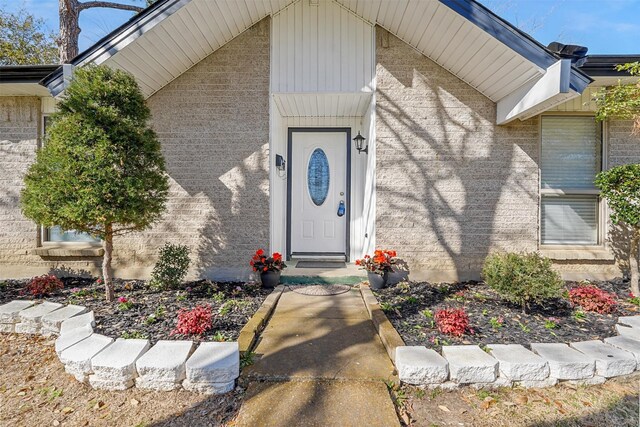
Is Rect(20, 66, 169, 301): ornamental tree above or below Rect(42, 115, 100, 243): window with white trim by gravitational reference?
above

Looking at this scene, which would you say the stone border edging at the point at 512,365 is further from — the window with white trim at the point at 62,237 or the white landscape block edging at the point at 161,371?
the window with white trim at the point at 62,237

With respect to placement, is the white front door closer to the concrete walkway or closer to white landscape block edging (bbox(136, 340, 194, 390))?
the concrete walkway

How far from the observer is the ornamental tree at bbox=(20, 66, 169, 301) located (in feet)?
9.81

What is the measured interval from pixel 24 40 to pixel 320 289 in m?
12.1

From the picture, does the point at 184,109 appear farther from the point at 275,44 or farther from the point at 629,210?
the point at 629,210

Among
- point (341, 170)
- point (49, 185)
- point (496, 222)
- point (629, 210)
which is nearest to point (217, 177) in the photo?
point (49, 185)

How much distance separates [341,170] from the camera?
18.1ft

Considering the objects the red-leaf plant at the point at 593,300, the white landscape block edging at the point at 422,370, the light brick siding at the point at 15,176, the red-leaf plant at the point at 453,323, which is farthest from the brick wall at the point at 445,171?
the light brick siding at the point at 15,176

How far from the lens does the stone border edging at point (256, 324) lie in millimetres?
2482

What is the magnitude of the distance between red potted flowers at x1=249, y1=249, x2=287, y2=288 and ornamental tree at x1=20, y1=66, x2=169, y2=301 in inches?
60.4

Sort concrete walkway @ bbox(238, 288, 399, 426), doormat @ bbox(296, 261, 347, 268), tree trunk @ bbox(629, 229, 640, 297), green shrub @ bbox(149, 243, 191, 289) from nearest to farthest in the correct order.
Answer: concrete walkway @ bbox(238, 288, 399, 426) → tree trunk @ bbox(629, 229, 640, 297) → green shrub @ bbox(149, 243, 191, 289) → doormat @ bbox(296, 261, 347, 268)

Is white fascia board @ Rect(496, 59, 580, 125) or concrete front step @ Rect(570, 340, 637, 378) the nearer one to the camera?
concrete front step @ Rect(570, 340, 637, 378)

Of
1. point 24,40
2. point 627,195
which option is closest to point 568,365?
point 627,195

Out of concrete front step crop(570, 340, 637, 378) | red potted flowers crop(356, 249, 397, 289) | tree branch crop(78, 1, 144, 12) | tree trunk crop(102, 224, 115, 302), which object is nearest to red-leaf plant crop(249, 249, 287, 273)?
red potted flowers crop(356, 249, 397, 289)
